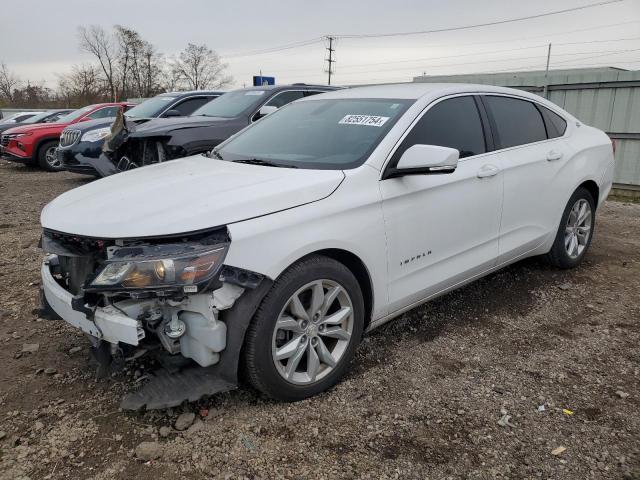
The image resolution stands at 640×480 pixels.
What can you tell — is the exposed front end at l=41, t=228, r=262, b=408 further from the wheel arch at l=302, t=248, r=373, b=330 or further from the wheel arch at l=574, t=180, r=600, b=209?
the wheel arch at l=574, t=180, r=600, b=209

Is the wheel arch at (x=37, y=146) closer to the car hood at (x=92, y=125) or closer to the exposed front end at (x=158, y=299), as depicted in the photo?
the car hood at (x=92, y=125)

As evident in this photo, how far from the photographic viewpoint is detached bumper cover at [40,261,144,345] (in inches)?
88.7

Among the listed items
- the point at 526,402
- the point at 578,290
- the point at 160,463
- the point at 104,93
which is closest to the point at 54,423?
the point at 160,463

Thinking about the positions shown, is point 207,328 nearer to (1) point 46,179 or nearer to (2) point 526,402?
(2) point 526,402

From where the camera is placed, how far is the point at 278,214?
2484 mm

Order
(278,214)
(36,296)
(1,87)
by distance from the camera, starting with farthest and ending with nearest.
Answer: (1,87) < (36,296) < (278,214)

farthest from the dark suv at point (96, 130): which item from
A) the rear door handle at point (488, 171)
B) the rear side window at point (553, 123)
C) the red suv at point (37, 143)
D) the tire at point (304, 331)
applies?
the tire at point (304, 331)

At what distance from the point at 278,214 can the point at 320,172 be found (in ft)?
1.54

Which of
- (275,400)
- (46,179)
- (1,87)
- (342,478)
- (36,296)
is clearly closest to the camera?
(342,478)

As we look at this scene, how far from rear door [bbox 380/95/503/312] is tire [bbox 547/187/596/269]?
112 centimetres

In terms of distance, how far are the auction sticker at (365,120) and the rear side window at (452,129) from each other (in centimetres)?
20

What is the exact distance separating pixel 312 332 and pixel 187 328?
0.65 m

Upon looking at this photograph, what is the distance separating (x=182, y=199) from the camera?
252 centimetres

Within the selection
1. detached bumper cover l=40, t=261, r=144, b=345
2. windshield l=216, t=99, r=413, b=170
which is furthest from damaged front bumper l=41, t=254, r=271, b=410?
windshield l=216, t=99, r=413, b=170
